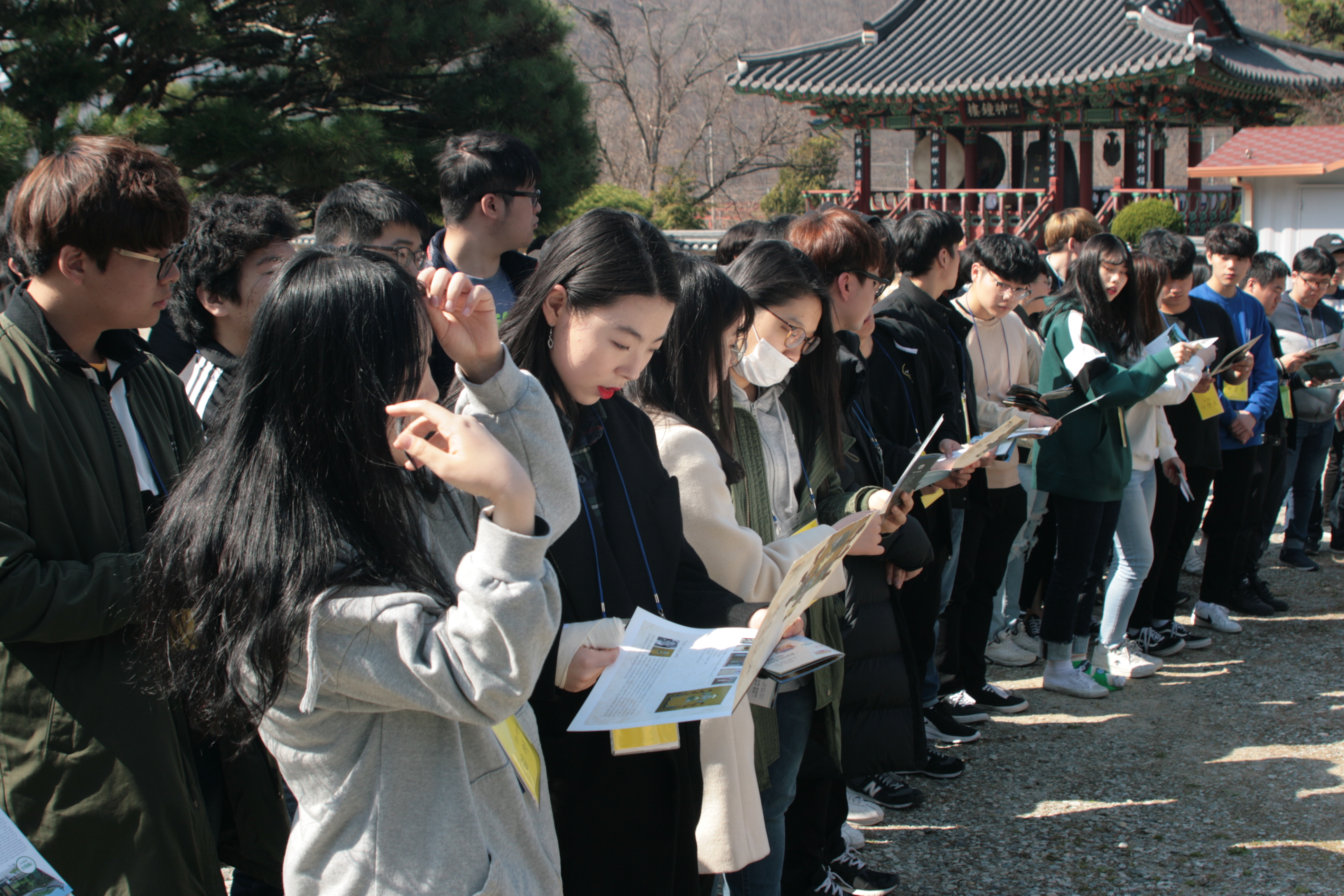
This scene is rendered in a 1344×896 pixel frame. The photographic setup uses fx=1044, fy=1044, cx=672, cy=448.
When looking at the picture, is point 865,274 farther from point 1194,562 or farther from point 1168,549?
point 1194,562

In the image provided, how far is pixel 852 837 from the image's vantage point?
2973 millimetres

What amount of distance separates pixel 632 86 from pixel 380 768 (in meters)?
31.4

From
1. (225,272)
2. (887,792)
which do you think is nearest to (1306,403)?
(887,792)

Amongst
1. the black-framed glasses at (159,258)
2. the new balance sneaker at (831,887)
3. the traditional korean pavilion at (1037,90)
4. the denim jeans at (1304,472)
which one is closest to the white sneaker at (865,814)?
the new balance sneaker at (831,887)

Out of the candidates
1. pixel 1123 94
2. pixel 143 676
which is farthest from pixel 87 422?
pixel 1123 94

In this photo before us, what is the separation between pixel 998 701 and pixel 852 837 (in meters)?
1.25

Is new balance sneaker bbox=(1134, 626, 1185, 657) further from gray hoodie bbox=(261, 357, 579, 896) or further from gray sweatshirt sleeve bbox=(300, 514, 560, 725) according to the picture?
gray sweatshirt sleeve bbox=(300, 514, 560, 725)

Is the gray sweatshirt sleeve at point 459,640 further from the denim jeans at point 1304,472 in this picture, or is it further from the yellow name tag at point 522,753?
the denim jeans at point 1304,472

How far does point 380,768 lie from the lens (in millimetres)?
1278

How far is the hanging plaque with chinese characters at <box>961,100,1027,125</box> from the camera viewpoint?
1600 centimetres

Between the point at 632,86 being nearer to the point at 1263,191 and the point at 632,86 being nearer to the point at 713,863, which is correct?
the point at 1263,191

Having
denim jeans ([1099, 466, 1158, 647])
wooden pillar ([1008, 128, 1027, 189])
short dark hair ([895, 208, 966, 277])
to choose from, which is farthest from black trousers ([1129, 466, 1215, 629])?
wooden pillar ([1008, 128, 1027, 189])

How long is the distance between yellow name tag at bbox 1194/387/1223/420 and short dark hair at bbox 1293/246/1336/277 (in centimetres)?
121

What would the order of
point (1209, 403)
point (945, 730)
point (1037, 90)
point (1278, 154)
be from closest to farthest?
point (945, 730)
point (1209, 403)
point (1278, 154)
point (1037, 90)
